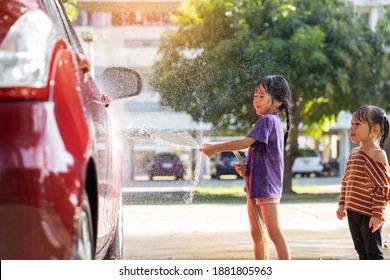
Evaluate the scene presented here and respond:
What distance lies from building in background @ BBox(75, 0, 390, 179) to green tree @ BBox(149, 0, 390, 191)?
31 cm

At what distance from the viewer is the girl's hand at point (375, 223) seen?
3621 millimetres

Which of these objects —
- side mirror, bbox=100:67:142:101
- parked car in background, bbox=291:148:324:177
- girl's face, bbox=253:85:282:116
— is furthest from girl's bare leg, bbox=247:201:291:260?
parked car in background, bbox=291:148:324:177

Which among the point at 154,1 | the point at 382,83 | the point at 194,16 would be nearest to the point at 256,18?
the point at 194,16

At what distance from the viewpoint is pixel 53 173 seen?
6.08ft

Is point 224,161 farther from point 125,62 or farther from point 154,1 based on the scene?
point 125,62

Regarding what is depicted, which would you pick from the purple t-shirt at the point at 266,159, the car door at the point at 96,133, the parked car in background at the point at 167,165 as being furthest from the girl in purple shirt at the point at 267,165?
the parked car in background at the point at 167,165

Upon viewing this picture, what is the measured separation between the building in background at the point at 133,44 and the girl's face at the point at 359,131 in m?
4.91

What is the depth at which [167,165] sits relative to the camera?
17.1m

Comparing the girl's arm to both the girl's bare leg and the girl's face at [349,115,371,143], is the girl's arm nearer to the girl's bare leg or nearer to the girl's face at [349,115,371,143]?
the girl's bare leg

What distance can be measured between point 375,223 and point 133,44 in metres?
7.45

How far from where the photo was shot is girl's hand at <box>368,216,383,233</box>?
362 centimetres

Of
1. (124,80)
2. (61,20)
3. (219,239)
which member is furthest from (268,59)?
(61,20)

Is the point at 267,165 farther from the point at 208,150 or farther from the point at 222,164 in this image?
the point at 222,164

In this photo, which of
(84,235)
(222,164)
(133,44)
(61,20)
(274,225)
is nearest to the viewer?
(84,235)
